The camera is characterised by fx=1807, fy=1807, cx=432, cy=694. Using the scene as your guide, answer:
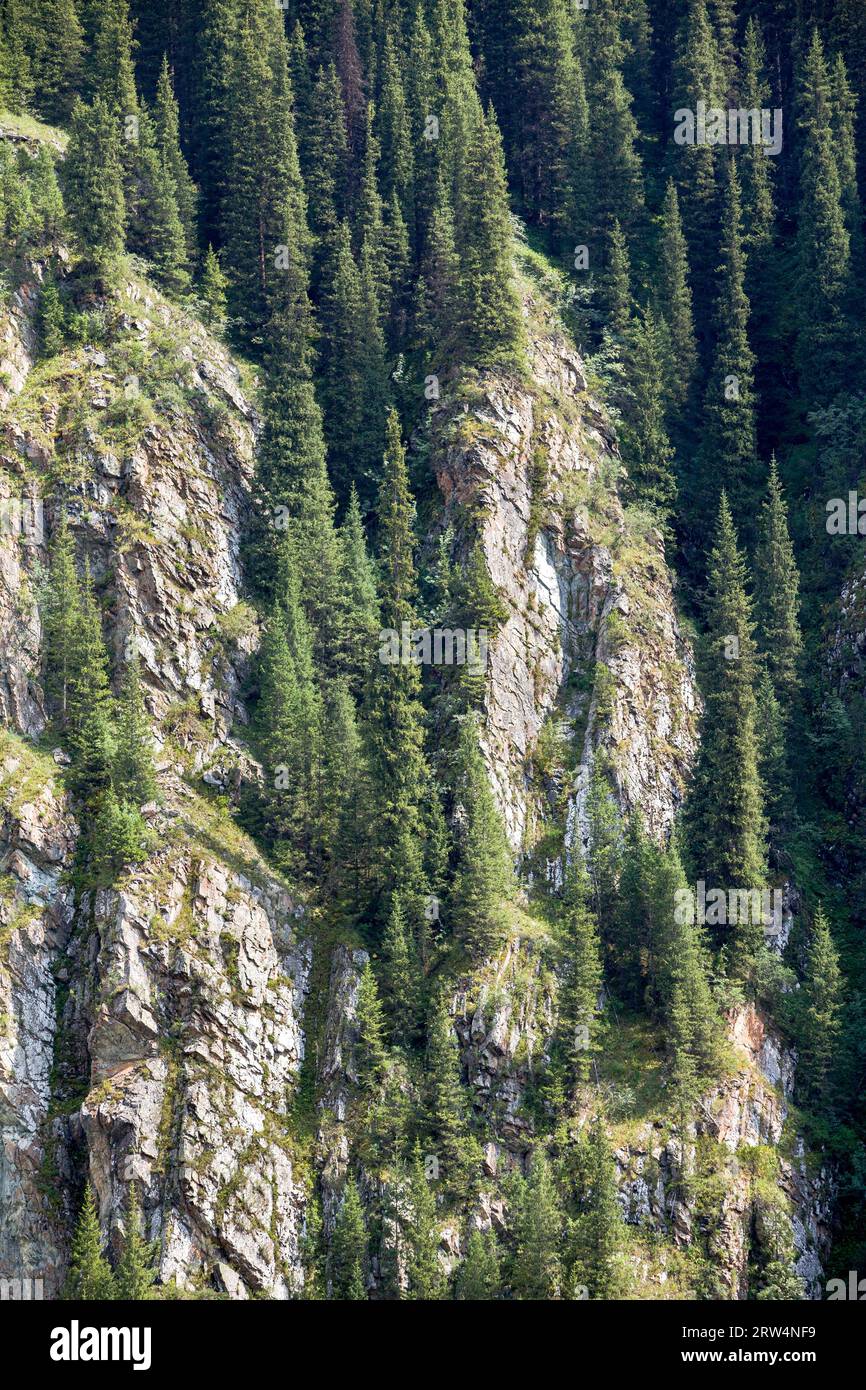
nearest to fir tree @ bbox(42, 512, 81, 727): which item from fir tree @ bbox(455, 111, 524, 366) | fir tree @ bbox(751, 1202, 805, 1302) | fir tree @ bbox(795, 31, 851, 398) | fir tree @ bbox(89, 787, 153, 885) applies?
fir tree @ bbox(89, 787, 153, 885)

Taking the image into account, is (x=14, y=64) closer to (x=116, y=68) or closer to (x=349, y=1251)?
(x=116, y=68)

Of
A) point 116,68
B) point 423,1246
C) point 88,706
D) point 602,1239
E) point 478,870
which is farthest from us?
point 116,68

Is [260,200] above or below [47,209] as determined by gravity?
above

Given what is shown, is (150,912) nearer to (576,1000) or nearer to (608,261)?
(576,1000)

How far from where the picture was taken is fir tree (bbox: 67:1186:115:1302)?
60594 mm

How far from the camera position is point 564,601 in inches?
3285

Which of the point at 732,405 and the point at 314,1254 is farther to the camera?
the point at 732,405

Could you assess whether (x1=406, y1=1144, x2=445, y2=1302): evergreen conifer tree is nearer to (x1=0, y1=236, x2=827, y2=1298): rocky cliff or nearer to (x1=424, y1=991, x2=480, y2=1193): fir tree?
(x1=0, y1=236, x2=827, y2=1298): rocky cliff

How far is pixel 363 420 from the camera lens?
9044 cm

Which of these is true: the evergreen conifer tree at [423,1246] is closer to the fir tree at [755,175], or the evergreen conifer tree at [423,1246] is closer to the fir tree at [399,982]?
the fir tree at [399,982]

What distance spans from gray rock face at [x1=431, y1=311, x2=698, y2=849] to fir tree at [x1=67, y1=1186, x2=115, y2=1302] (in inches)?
954

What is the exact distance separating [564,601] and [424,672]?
8.22 m

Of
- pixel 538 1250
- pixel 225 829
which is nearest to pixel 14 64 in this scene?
pixel 225 829

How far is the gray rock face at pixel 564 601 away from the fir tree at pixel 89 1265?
79.5 ft
